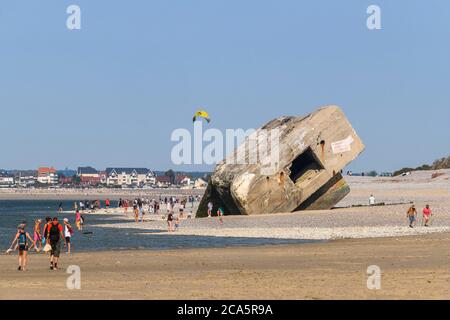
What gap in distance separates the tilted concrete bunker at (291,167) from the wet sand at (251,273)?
47.4 ft

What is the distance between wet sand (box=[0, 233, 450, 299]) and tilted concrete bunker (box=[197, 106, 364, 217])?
14459mm

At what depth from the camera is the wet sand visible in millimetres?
18734

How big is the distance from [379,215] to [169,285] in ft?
90.1

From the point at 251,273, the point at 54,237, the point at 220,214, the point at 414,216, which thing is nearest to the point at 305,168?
the point at 220,214

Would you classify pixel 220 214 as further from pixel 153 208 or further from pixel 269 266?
pixel 153 208

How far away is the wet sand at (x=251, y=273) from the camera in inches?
738

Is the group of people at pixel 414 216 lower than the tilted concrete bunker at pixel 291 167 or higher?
lower

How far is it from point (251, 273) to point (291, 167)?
2774cm

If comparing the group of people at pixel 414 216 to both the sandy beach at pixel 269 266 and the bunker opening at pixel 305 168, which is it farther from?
the bunker opening at pixel 305 168

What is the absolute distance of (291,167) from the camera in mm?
50719

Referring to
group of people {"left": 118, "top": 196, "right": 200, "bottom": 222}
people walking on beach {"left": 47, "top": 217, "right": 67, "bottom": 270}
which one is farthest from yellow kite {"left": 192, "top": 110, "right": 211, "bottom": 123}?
people walking on beach {"left": 47, "top": 217, "right": 67, "bottom": 270}

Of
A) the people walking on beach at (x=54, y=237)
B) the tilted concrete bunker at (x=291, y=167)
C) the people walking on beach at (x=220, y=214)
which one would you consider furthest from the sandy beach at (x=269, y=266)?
the tilted concrete bunker at (x=291, y=167)

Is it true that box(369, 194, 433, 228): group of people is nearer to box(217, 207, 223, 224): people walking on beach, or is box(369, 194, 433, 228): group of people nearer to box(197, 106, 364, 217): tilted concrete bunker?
box(197, 106, 364, 217): tilted concrete bunker
